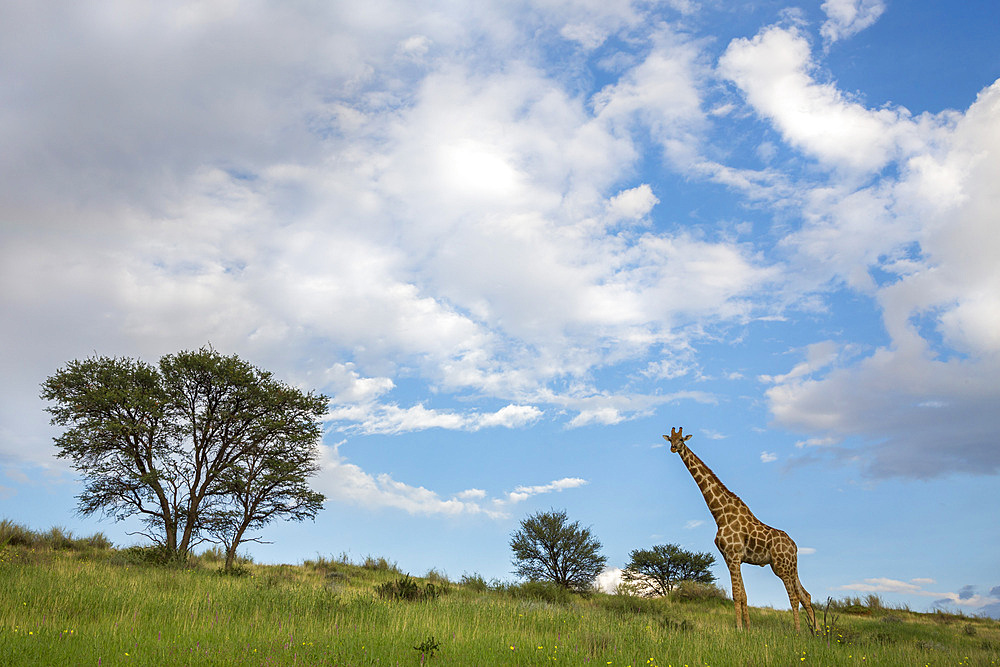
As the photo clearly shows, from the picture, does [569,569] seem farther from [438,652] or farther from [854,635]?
[438,652]

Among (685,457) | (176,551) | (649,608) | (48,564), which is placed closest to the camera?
(685,457)

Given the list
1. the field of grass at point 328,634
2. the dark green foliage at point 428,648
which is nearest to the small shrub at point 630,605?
the field of grass at point 328,634

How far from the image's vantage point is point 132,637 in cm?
1034

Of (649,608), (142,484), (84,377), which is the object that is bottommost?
(649,608)

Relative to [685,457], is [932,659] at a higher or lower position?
lower

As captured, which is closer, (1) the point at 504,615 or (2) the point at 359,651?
(2) the point at 359,651

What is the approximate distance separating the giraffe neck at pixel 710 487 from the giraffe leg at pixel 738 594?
1.40m

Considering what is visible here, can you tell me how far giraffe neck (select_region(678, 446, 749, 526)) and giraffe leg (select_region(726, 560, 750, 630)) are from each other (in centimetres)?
140

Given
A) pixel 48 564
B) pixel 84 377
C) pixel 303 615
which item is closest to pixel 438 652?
pixel 303 615

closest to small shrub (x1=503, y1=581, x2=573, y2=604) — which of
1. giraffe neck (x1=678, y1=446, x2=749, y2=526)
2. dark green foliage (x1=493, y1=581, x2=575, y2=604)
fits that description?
dark green foliage (x1=493, y1=581, x2=575, y2=604)

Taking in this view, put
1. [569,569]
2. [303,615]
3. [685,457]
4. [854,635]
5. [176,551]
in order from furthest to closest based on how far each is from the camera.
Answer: [569,569] → [176,551] → [685,457] → [854,635] → [303,615]

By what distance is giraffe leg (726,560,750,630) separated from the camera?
618 inches

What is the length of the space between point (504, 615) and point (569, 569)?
19.3m

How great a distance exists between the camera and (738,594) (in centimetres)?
1598
